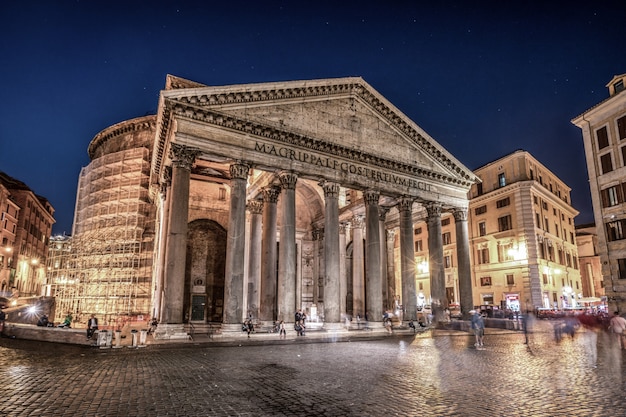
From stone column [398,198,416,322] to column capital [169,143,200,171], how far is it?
493 inches

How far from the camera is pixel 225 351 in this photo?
513 inches

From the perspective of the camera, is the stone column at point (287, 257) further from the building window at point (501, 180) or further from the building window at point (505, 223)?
the building window at point (501, 180)

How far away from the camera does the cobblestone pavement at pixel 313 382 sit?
19.6 ft

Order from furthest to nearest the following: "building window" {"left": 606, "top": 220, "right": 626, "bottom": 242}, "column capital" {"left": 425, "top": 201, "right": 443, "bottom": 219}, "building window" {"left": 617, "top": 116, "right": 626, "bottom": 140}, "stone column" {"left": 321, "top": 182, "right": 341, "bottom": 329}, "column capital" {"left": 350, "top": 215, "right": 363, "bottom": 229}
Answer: "column capital" {"left": 350, "top": 215, "right": 363, "bottom": 229} < "building window" {"left": 617, "top": 116, "right": 626, "bottom": 140} < "building window" {"left": 606, "top": 220, "right": 626, "bottom": 242} < "column capital" {"left": 425, "top": 201, "right": 443, "bottom": 219} < "stone column" {"left": 321, "top": 182, "right": 341, "bottom": 329}

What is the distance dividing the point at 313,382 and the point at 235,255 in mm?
9542

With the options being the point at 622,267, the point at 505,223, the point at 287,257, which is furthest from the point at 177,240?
the point at 505,223

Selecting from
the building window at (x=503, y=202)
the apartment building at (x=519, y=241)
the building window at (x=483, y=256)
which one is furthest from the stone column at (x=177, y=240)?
the building window at (x=483, y=256)

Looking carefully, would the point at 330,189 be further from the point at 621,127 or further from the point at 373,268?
the point at 621,127

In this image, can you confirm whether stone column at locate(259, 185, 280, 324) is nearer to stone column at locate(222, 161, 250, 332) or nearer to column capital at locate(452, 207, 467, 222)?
stone column at locate(222, 161, 250, 332)

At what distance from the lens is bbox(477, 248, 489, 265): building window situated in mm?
37959

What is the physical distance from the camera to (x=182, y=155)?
1667 cm

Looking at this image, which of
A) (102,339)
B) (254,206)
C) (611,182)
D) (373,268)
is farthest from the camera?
(611,182)

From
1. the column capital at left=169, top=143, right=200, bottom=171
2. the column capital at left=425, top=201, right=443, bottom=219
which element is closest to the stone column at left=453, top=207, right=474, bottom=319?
the column capital at left=425, top=201, right=443, bottom=219

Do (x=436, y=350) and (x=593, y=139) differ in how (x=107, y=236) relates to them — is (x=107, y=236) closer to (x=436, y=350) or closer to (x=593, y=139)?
(x=436, y=350)
